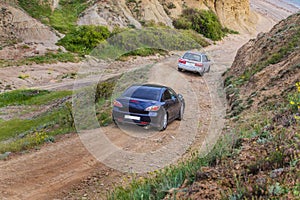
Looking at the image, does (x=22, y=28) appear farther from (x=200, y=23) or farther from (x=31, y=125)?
→ (x=200, y=23)

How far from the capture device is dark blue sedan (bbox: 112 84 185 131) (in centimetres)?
1138

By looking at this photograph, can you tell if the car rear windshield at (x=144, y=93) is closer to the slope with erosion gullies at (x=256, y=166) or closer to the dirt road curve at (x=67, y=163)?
the dirt road curve at (x=67, y=163)

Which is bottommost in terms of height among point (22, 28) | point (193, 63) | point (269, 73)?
point (22, 28)

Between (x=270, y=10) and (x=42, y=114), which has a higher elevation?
(x=270, y=10)

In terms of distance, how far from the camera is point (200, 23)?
2512 inches

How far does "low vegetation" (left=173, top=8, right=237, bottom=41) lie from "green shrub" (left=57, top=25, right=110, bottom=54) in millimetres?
17885

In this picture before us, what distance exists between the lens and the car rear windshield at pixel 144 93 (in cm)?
1198

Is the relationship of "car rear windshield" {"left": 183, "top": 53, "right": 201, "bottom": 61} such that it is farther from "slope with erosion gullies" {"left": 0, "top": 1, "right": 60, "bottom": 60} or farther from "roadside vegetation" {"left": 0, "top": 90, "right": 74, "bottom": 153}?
"slope with erosion gullies" {"left": 0, "top": 1, "right": 60, "bottom": 60}

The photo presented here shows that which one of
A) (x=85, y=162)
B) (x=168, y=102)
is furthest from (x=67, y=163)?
(x=168, y=102)

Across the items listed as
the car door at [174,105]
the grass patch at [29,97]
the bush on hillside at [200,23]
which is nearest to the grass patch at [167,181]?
the car door at [174,105]

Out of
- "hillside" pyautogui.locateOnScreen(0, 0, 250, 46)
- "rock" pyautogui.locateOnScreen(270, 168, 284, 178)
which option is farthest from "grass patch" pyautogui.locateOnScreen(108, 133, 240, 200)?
"hillside" pyautogui.locateOnScreen(0, 0, 250, 46)

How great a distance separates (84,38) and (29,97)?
63.5 ft

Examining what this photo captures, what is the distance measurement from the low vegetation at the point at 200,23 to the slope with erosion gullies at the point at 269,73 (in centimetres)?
3776

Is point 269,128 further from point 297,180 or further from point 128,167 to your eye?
point 128,167
